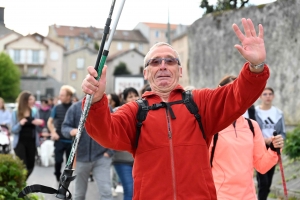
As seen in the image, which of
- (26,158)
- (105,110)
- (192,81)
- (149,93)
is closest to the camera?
(105,110)

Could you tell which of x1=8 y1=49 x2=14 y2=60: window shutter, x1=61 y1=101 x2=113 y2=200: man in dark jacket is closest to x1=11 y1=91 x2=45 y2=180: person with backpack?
x1=61 y1=101 x2=113 y2=200: man in dark jacket

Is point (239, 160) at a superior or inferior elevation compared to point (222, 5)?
inferior

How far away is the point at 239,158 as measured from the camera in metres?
A: 5.18

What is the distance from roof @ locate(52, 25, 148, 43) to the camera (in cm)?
12200

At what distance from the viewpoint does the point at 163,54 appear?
399 centimetres

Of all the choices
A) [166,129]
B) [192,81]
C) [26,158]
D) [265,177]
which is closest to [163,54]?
[166,129]

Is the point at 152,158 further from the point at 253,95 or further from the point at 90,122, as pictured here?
the point at 253,95

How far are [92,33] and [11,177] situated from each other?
120 m

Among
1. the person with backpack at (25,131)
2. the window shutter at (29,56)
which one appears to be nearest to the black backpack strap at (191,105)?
the person with backpack at (25,131)

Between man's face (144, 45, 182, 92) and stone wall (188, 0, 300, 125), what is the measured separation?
11235 millimetres

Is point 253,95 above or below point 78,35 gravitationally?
below

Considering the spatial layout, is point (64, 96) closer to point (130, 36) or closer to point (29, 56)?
point (29, 56)

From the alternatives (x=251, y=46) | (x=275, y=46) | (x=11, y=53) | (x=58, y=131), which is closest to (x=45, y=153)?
(x=58, y=131)

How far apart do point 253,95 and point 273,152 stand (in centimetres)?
179
